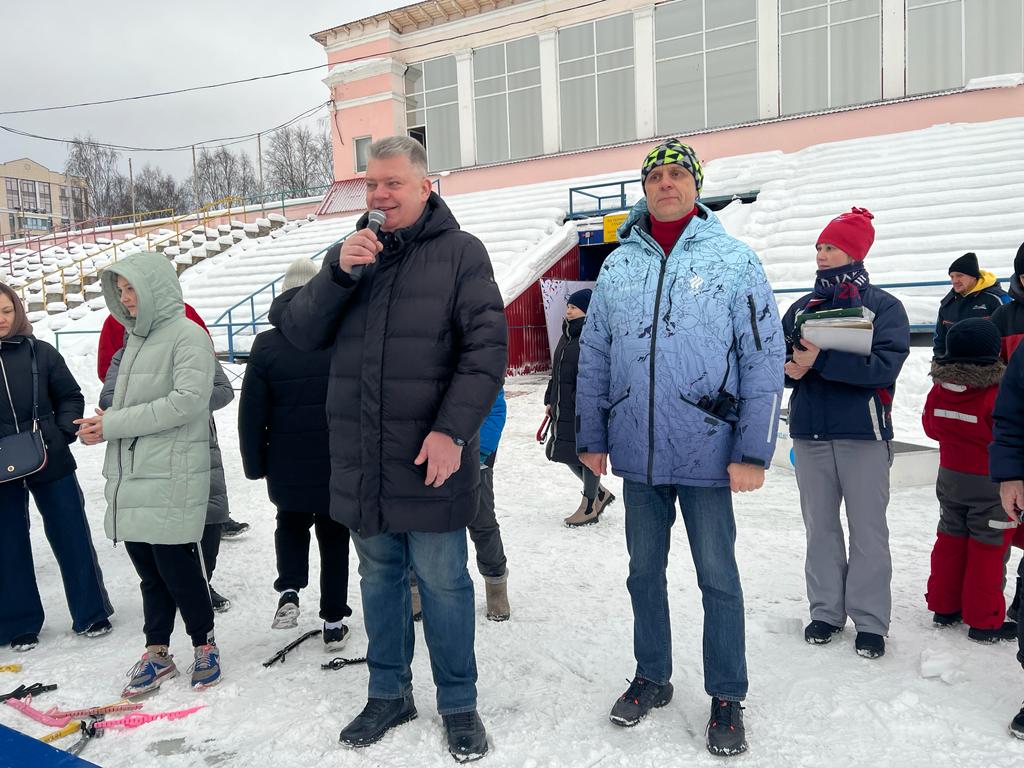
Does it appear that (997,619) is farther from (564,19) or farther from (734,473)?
(564,19)


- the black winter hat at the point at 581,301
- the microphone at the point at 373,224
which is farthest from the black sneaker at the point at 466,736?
the black winter hat at the point at 581,301

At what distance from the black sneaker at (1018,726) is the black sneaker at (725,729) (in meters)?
0.90

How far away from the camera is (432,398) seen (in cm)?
240

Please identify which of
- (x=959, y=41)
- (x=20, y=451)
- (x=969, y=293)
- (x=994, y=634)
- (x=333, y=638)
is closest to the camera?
(x=994, y=634)

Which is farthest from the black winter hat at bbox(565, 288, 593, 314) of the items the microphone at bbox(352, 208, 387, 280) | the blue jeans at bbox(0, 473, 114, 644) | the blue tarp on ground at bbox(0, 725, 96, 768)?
the blue tarp on ground at bbox(0, 725, 96, 768)

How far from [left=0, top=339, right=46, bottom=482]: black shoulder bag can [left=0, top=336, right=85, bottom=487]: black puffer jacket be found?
0.02 meters

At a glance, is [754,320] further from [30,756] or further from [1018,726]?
[30,756]

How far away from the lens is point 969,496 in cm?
322

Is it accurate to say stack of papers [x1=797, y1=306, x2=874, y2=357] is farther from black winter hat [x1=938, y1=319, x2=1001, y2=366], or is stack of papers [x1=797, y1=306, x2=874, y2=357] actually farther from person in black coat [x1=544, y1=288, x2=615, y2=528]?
person in black coat [x1=544, y1=288, x2=615, y2=528]

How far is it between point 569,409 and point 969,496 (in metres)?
2.47

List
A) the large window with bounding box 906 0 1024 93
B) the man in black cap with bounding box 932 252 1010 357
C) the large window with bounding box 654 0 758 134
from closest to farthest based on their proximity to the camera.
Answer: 1. the man in black cap with bounding box 932 252 1010 357
2. the large window with bounding box 906 0 1024 93
3. the large window with bounding box 654 0 758 134

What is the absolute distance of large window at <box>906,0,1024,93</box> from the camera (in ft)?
53.0


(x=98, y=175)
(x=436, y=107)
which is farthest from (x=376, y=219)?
(x=98, y=175)

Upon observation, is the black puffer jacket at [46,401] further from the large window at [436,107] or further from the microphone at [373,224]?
the large window at [436,107]
